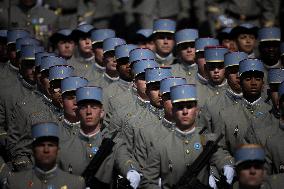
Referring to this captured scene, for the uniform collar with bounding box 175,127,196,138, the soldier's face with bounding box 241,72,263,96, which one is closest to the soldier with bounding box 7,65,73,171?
the uniform collar with bounding box 175,127,196,138

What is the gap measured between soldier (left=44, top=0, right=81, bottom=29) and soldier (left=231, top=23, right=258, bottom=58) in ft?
17.1

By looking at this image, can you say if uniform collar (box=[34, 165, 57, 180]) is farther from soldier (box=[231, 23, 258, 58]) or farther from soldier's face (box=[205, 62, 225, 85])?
soldier (box=[231, 23, 258, 58])

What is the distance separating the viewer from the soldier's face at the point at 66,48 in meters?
16.6

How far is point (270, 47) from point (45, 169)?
641 centimetres

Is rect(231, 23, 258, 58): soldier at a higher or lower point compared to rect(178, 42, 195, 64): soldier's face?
higher

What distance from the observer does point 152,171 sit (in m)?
11.6

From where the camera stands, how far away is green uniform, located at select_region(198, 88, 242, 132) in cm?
1331

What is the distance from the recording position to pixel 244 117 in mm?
13156

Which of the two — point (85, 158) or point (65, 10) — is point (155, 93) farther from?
point (65, 10)

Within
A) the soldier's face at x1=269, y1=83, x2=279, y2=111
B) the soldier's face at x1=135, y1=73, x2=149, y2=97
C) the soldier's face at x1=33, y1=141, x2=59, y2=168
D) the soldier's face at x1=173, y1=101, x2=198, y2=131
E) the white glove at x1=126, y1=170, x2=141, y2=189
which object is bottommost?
the white glove at x1=126, y1=170, x2=141, y2=189

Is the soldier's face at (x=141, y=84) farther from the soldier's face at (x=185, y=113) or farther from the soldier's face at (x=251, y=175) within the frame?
the soldier's face at (x=251, y=175)

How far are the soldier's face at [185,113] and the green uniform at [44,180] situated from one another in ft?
5.94

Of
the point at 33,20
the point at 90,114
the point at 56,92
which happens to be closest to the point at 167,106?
the point at 90,114

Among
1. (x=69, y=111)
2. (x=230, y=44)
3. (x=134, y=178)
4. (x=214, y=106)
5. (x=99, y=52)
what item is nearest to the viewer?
(x=134, y=178)
